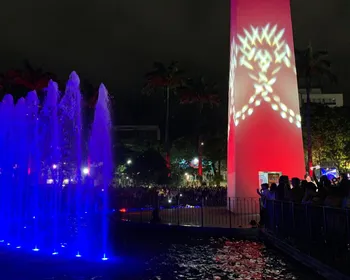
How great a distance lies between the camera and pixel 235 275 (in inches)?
377

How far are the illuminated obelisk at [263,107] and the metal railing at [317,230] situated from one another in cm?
894

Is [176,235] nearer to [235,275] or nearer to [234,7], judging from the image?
[235,275]

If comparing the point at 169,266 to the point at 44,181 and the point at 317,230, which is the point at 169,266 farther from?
the point at 44,181

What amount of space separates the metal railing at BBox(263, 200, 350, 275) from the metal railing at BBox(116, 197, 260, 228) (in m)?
3.81

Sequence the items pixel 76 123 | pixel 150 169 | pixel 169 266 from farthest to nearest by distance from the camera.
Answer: pixel 150 169
pixel 76 123
pixel 169 266

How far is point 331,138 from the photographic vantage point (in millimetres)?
41844

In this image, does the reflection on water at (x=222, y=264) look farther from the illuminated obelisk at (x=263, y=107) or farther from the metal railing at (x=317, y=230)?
the illuminated obelisk at (x=263, y=107)

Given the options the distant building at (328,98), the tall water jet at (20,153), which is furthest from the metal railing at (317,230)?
the distant building at (328,98)

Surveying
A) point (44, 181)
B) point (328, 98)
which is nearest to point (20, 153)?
point (44, 181)

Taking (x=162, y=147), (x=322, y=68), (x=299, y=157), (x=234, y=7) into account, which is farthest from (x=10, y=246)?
(x=162, y=147)

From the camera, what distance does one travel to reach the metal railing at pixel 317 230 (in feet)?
27.9

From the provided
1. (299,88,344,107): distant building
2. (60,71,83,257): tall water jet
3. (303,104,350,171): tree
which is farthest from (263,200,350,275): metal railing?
(299,88,344,107): distant building

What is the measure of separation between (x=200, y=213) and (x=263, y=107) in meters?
6.70

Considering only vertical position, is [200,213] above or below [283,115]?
below
